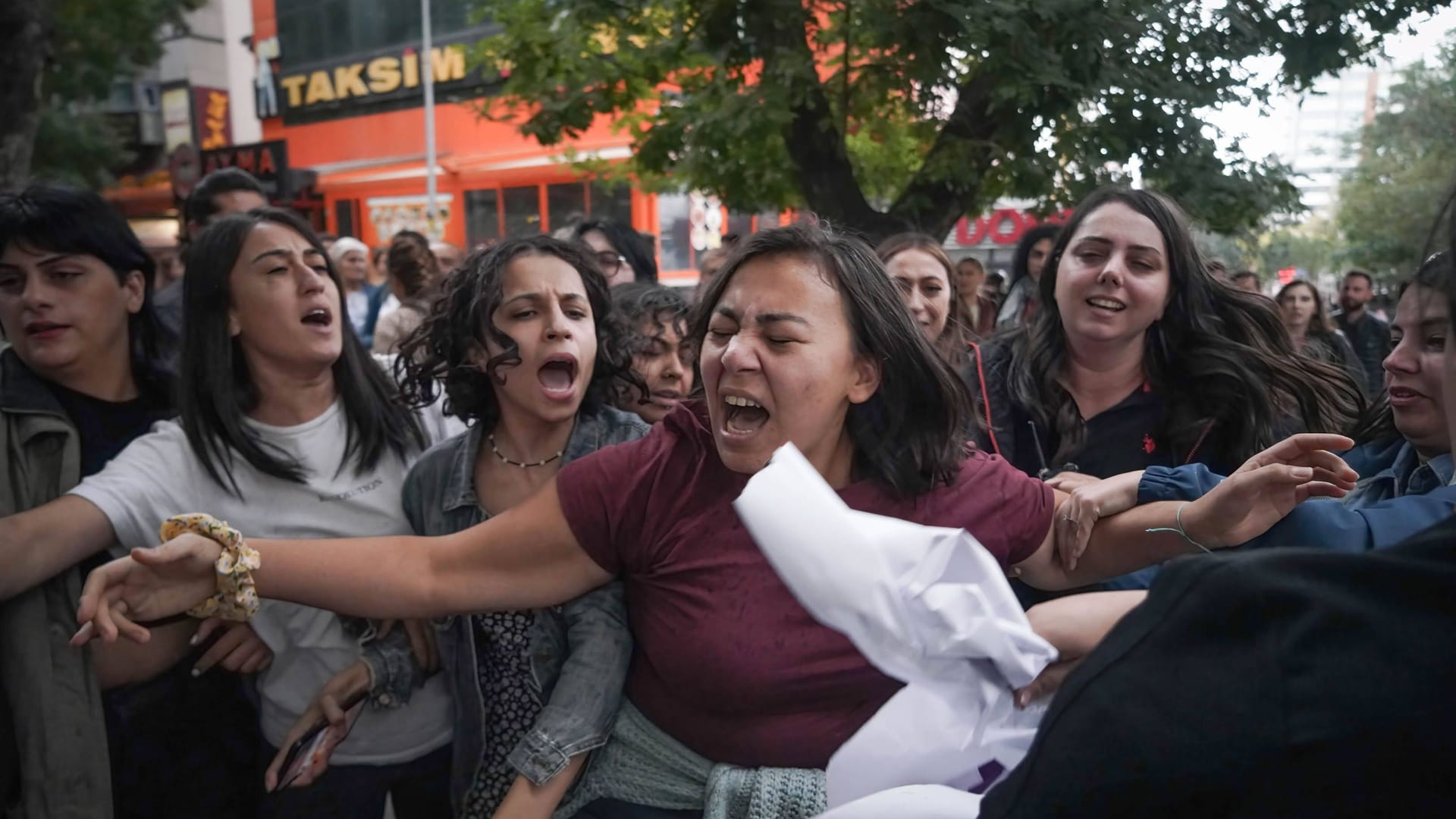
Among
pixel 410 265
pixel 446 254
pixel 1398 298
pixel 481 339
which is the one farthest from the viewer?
pixel 446 254

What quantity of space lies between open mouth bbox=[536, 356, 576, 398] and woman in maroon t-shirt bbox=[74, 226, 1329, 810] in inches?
13.9

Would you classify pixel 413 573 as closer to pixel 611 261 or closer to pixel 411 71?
pixel 611 261

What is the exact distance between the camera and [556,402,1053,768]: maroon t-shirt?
1.49 metres

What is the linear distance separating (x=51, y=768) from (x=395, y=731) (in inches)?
25.1

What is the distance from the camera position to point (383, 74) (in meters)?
18.4

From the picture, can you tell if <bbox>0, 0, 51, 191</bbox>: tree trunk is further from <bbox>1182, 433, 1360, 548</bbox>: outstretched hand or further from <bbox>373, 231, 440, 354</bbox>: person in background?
<bbox>1182, 433, 1360, 548</bbox>: outstretched hand

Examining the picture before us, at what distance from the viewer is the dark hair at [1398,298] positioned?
80cm

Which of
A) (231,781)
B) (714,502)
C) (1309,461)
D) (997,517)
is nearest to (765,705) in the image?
(714,502)

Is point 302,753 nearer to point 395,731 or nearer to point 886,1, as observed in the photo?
point 395,731

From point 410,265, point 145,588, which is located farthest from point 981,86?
point 410,265

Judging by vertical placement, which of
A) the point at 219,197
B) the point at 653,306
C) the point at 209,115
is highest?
the point at 209,115

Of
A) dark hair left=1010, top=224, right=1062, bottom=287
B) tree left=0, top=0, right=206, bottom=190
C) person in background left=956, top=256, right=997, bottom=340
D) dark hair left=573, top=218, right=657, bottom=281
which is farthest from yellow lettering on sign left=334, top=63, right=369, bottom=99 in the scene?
dark hair left=1010, top=224, right=1062, bottom=287

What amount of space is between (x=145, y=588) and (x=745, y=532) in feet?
3.24

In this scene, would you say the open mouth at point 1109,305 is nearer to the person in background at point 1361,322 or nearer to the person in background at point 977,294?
the person in background at point 977,294
